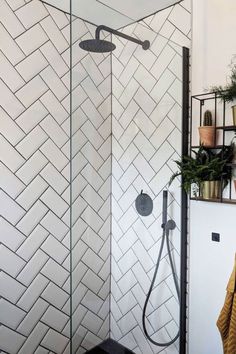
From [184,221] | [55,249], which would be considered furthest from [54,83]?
[184,221]

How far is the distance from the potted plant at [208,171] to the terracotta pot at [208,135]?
0.11 ft

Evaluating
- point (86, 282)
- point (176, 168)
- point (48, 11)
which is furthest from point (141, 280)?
point (48, 11)

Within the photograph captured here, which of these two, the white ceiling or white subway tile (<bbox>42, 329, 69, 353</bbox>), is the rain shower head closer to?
the white ceiling

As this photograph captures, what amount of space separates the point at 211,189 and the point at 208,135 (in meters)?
0.30

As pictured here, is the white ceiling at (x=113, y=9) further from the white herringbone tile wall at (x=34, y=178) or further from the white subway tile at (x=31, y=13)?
the white herringbone tile wall at (x=34, y=178)

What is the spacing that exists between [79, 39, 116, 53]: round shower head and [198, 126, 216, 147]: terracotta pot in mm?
709

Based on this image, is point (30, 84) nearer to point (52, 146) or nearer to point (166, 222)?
point (52, 146)

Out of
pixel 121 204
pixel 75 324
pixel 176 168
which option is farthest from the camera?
pixel 121 204

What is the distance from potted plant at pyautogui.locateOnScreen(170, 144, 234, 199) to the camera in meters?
1.54

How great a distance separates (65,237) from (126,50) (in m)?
1.29

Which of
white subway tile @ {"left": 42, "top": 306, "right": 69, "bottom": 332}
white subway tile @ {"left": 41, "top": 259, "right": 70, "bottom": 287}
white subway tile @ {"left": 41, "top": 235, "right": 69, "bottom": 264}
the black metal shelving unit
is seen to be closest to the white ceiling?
the black metal shelving unit

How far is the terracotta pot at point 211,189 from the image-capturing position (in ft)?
5.11

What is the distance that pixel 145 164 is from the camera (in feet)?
6.18

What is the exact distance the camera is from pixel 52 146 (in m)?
1.91
